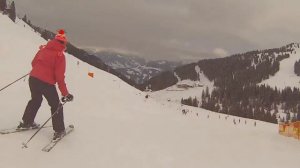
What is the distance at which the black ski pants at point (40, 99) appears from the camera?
951cm

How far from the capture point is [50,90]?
9602 millimetres

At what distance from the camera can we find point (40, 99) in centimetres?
973

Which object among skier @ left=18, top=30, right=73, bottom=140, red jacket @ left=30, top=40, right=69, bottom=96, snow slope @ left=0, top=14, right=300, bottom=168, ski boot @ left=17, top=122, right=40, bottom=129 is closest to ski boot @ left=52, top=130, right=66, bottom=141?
skier @ left=18, top=30, right=73, bottom=140

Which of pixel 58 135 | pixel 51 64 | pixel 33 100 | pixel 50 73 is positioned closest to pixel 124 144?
pixel 58 135

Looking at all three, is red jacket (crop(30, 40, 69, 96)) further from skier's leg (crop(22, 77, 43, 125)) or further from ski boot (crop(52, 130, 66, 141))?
ski boot (crop(52, 130, 66, 141))

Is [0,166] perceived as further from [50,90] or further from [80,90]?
[80,90]

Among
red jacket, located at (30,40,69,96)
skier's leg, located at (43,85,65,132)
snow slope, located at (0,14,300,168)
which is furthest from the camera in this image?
skier's leg, located at (43,85,65,132)

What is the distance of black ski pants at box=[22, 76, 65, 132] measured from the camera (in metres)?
9.51

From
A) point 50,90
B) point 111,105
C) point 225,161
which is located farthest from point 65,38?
point 111,105

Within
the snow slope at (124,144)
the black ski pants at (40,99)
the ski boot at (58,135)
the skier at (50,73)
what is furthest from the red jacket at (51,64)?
the snow slope at (124,144)

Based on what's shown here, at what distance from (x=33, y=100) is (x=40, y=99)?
0.17 meters

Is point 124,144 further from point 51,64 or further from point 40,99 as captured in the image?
point 51,64

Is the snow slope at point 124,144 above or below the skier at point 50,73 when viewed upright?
below

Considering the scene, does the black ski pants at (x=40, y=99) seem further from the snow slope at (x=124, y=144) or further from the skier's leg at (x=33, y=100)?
the snow slope at (x=124, y=144)
